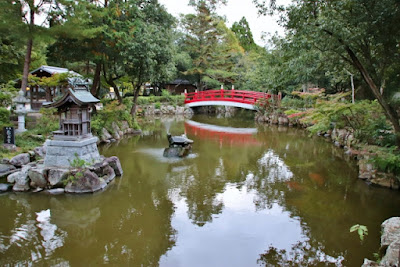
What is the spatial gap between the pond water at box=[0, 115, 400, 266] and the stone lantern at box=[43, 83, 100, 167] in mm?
1079

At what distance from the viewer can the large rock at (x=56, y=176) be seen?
758 cm

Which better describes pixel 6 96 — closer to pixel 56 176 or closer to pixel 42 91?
pixel 56 176

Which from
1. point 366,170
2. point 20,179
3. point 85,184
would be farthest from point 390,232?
point 20,179

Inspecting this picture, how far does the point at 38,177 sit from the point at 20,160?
58.1 inches

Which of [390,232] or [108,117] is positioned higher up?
[108,117]

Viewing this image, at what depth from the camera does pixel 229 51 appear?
31453mm

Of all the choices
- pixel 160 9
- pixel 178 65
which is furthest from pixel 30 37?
pixel 178 65

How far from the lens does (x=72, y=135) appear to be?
8.24m

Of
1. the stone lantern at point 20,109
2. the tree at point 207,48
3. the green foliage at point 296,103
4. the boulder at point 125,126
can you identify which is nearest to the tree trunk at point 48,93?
the boulder at point 125,126

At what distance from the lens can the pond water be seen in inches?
196

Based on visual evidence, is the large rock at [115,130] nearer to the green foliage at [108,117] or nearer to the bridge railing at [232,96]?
the green foliage at [108,117]

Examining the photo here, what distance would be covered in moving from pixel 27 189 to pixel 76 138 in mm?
1660

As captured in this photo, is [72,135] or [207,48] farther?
[207,48]

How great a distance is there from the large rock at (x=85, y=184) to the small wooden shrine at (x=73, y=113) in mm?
1141
